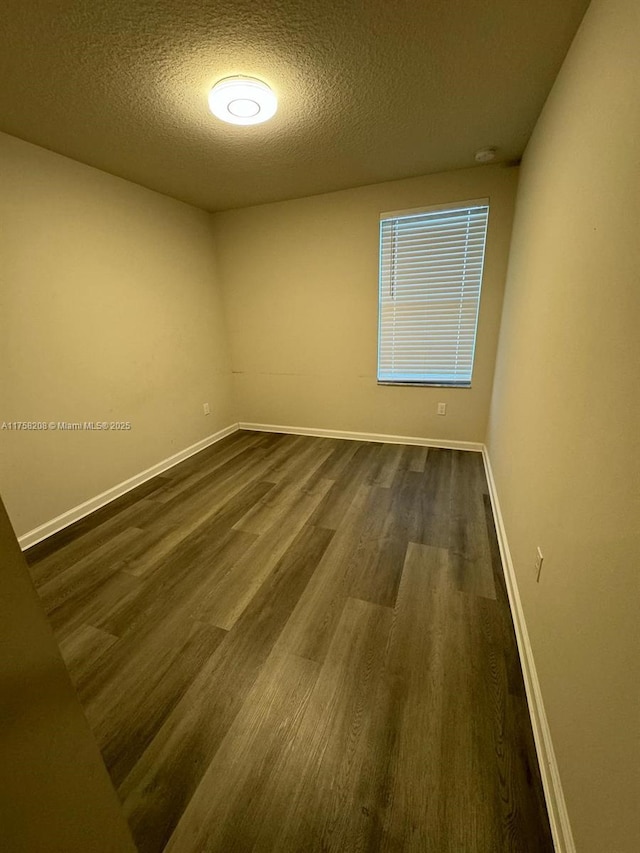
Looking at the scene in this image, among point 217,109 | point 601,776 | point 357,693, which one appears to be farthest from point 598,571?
point 217,109

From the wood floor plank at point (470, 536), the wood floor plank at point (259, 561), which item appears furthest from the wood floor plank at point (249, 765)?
the wood floor plank at point (470, 536)

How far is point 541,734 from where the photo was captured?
1.02 meters

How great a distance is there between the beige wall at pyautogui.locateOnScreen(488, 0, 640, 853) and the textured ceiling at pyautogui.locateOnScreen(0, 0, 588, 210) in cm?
32

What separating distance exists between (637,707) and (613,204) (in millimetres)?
1148

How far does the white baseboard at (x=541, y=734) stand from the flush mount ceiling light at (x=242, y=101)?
8.48ft

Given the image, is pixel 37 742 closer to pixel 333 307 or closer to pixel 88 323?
pixel 88 323

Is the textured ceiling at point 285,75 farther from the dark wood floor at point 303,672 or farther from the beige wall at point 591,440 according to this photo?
the dark wood floor at point 303,672

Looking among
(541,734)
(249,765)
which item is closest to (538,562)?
(541,734)

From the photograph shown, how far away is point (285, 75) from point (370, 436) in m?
2.76

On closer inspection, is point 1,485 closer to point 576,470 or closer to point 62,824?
point 62,824

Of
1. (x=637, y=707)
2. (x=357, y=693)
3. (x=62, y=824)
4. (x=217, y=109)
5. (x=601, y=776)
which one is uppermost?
(x=217, y=109)

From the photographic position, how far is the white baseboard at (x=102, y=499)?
6.95 feet

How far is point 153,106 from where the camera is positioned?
1.60m

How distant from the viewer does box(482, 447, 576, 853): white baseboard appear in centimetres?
82
